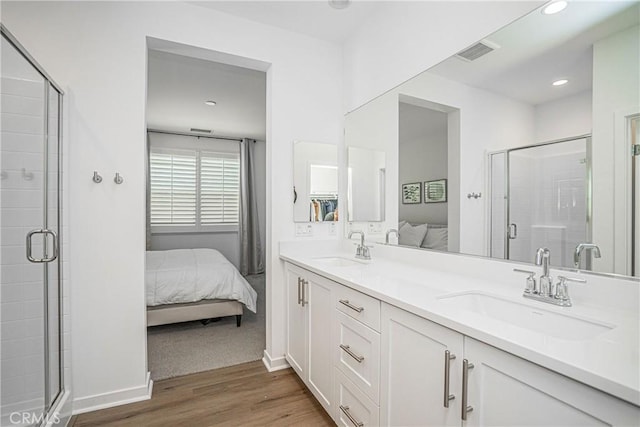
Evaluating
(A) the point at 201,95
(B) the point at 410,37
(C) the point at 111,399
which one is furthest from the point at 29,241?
(A) the point at 201,95

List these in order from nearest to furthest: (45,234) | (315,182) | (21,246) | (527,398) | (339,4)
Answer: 1. (527,398)
2. (21,246)
3. (45,234)
4. (339,4)
5. (315,182)

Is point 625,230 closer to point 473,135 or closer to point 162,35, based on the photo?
point 473,135

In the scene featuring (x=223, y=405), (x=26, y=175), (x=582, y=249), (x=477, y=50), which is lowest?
(x=223, y=405)

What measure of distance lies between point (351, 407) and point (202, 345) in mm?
1834

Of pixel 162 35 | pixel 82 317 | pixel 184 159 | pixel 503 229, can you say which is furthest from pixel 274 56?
pixel 184 159

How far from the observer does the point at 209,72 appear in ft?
10.6

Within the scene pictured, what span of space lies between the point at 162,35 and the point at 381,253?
7.12ft

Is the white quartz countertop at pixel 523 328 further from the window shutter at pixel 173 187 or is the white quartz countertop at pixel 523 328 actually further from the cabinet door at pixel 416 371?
the window shutter at pixel 173 187

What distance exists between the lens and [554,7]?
122cm

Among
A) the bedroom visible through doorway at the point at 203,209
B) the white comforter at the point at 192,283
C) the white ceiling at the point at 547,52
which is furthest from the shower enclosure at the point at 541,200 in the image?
the white comforter at the point at 192,283

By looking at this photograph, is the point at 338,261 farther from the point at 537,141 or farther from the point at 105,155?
the point at 105,155

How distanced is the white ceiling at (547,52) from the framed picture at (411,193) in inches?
25.8

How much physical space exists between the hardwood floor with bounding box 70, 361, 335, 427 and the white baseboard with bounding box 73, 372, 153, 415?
0.11 feet

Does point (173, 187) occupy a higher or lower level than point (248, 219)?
higher
